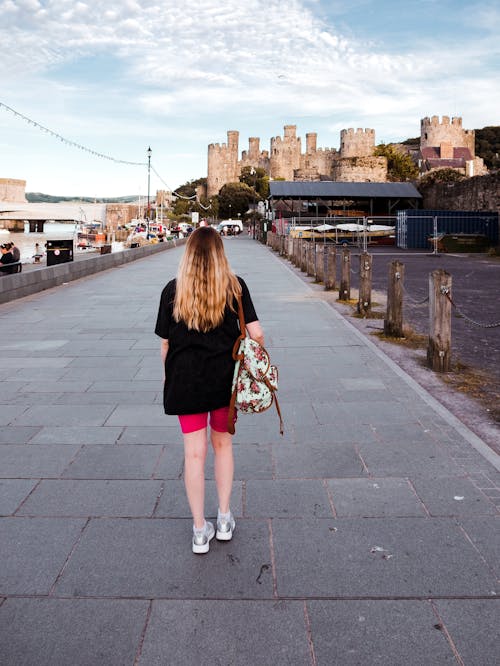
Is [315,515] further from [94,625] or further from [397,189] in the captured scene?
[397,189]

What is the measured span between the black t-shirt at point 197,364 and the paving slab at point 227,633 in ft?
3.01

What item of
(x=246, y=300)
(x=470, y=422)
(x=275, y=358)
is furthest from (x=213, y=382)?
(x=275, y=358)

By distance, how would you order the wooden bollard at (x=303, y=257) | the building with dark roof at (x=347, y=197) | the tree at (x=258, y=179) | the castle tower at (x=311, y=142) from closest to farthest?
the wooden bollard at (x=303, y=257), the building with dark roof at (x=347, y=197), the tree at (x=258, y=179), the castle tower at (x=311, y=142)

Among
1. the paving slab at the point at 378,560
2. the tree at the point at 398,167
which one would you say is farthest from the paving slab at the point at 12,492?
the tree at the point at 398,167

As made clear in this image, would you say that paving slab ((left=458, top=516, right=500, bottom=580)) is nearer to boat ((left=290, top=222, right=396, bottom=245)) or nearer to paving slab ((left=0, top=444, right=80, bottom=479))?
paving slab ((left=0, top=444, right=80, bottom=479))

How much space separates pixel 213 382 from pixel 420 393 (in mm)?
3514

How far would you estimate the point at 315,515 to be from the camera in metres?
3.71

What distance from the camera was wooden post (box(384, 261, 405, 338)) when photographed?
919 cm

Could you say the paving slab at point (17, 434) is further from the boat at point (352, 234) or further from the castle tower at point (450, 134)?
the castle tower at point (450, 134)

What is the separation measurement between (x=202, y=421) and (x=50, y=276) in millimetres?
14213

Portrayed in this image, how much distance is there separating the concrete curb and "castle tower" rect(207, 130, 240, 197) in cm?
8965

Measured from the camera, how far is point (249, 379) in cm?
324

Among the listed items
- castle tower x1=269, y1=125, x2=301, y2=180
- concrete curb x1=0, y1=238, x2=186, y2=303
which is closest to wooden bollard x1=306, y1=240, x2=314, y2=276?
concrete curb x1=0, y1=238, x2=186, y2=303

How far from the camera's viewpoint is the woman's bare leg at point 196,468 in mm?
3301
